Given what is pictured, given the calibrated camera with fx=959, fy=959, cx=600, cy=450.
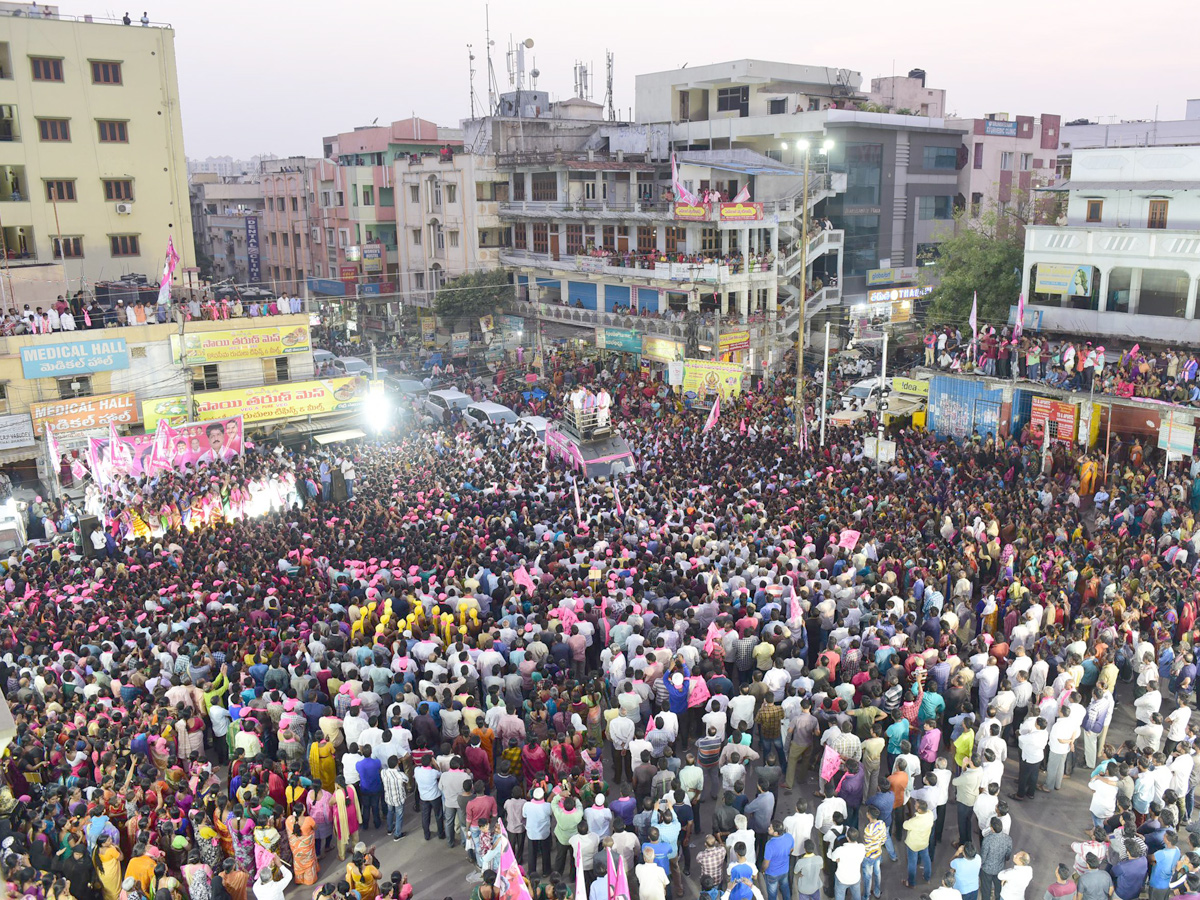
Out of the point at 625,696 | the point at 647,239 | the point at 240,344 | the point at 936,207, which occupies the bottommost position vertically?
the point at 625,696

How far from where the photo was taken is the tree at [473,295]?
43.4 m

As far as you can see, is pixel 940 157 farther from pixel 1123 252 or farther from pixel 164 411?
pixel 164 411

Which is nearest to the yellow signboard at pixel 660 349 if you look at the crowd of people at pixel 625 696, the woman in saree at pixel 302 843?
the crowd of people at pixel 625 696

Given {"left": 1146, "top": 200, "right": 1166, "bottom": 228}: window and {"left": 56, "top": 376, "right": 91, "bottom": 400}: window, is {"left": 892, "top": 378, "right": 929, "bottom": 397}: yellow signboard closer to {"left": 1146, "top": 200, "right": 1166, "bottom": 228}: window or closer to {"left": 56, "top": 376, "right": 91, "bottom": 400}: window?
{"left": 1146, "top": 200, "right": 1166, "bottom": 228}: window

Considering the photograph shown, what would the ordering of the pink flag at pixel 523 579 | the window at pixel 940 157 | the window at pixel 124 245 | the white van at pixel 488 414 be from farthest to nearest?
the window at pixel 940 157 < the window at pixel 124 245 < the white van at pixel 488 414 < the pink flag at pixel 523 579

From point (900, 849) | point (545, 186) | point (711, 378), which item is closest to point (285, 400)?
point (711, 378)

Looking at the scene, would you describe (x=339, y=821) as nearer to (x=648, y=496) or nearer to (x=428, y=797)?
(x=428, y=797)

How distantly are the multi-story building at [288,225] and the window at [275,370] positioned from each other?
24.7 m

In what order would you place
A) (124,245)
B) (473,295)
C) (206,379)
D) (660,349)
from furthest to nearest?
(473,295)
(660,349)
(124,245)
(206,379)

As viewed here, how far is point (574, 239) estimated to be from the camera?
137 ft

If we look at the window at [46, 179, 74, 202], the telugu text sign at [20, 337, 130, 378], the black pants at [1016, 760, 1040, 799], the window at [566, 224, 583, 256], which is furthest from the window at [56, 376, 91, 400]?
the black pants at [1016, 760, 1040, 799]

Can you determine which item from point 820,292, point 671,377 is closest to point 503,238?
point 820,292

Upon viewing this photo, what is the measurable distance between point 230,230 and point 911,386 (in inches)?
2104

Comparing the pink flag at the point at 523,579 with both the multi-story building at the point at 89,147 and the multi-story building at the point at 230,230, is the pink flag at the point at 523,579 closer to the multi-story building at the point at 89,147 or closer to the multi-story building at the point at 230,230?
the multi-story building at the point at 89,147
